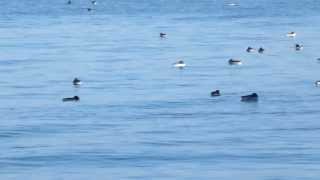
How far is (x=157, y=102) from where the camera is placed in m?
52.5

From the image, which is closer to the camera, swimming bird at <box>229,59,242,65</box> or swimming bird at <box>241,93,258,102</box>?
swimming bird at <box>241,93,258,102</box>

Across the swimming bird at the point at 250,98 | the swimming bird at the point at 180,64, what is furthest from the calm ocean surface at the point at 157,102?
the swimming bird at the point at 180,64

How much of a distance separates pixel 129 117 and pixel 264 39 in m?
30.2

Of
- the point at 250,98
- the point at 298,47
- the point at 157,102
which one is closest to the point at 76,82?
the point at 157,102

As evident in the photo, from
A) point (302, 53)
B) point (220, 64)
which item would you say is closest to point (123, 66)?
point (220, 64)

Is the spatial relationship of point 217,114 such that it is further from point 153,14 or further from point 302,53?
point 153,14

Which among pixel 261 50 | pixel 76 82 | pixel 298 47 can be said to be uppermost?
pixel 76 82

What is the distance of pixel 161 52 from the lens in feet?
234

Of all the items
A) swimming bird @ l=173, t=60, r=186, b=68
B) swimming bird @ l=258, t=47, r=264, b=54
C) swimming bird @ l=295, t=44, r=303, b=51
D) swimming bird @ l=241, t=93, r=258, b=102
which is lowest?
swimming bird @ l=295, t=44, r=303, b=51

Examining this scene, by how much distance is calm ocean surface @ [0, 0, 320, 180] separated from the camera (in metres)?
40.3

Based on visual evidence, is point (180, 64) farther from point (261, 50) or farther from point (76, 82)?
point (76, 82)

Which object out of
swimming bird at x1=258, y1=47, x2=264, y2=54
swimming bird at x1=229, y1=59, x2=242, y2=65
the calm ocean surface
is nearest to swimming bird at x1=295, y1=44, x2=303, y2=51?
the calm ocean surface

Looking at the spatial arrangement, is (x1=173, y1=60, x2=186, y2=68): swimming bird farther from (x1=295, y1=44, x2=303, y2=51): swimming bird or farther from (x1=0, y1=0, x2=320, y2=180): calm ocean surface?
(x1=295, y1=44, x2=303, y2=51): swimming bird

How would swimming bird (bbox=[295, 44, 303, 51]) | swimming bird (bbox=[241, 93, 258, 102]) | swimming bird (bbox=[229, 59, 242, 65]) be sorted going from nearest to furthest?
swimming bird (bbox=[241, 93, 258, 102])
swimming bird (bbox=[229, 59, 242, 65])
swimming bird (bbox=[295, 44, 303, 51])
